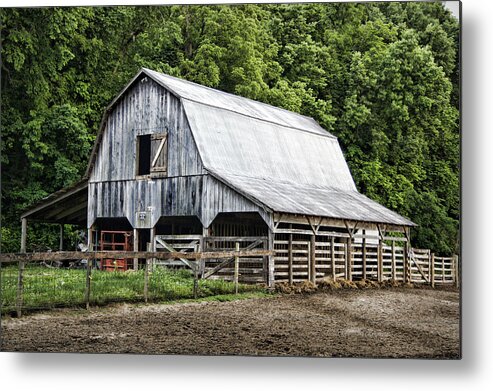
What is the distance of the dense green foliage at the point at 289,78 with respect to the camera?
11.9 metres

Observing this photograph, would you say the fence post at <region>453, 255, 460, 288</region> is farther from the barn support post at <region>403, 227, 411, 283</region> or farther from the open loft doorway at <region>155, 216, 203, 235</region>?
the open loft doorway at <region>155, 216, 203, 235</region>

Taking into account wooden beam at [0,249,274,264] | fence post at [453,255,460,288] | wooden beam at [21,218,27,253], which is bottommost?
fence post at [453,255,460,288]

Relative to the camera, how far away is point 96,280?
41.5 ft

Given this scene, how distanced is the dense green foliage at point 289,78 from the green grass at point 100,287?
80 centimetres

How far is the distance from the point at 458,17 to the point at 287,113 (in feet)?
15.8

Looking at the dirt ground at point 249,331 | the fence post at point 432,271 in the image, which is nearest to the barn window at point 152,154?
the dirt ground at point 249,331

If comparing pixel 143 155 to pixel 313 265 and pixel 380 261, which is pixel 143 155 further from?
pixel 380 261

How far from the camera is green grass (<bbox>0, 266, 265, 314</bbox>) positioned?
12.0 m

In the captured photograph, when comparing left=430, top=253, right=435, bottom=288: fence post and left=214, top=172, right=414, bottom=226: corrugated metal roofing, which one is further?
left=214, top=172, right=414, bottom=226: corrugated metal roofing

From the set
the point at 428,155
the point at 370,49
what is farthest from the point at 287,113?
the point at 428,155

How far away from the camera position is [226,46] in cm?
1548

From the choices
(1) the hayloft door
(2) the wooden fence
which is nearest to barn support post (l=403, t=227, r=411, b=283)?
(2) the wooden fence

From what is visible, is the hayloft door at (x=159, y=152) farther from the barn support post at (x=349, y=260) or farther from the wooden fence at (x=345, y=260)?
the barn support post at (x=349, y=260)

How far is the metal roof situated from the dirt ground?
8.42 feet
